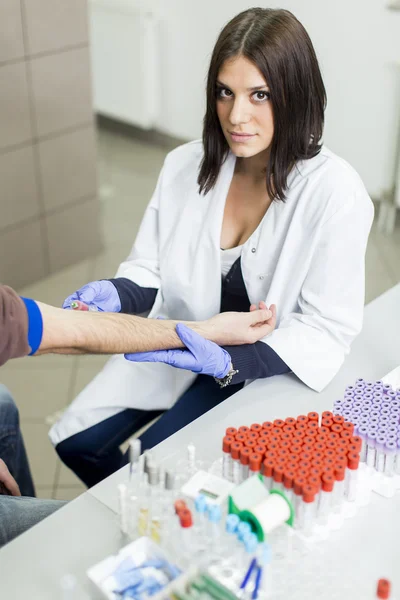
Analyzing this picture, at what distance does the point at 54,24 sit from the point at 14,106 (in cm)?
34

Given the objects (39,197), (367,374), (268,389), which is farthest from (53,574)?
(39,197)

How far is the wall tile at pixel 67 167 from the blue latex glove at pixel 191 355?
169 centimetres

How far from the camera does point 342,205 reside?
1400mm

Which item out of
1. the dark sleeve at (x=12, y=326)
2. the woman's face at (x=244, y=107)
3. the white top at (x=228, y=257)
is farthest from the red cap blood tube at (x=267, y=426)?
the woman's face at (x=244, y=107)

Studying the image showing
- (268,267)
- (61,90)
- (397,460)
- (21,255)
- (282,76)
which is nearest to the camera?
(397,460)

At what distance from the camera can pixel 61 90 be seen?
272cm

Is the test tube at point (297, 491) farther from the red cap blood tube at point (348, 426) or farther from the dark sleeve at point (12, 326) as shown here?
the dark sleeve at point (12, 326)

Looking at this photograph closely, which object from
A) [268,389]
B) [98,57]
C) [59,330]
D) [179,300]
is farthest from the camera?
[98,57]

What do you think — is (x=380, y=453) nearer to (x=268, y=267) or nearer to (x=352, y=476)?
(x=352, y=476)

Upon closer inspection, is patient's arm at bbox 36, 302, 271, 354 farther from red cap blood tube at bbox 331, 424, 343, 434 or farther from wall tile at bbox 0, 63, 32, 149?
wall tile at bbox 0, 63, 32, 149

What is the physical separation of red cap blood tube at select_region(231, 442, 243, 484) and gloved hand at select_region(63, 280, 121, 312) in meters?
0.61

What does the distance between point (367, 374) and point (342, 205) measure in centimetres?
34

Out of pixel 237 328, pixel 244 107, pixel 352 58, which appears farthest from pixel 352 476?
pixel 352 58

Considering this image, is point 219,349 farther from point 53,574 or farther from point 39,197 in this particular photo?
point 39,197
